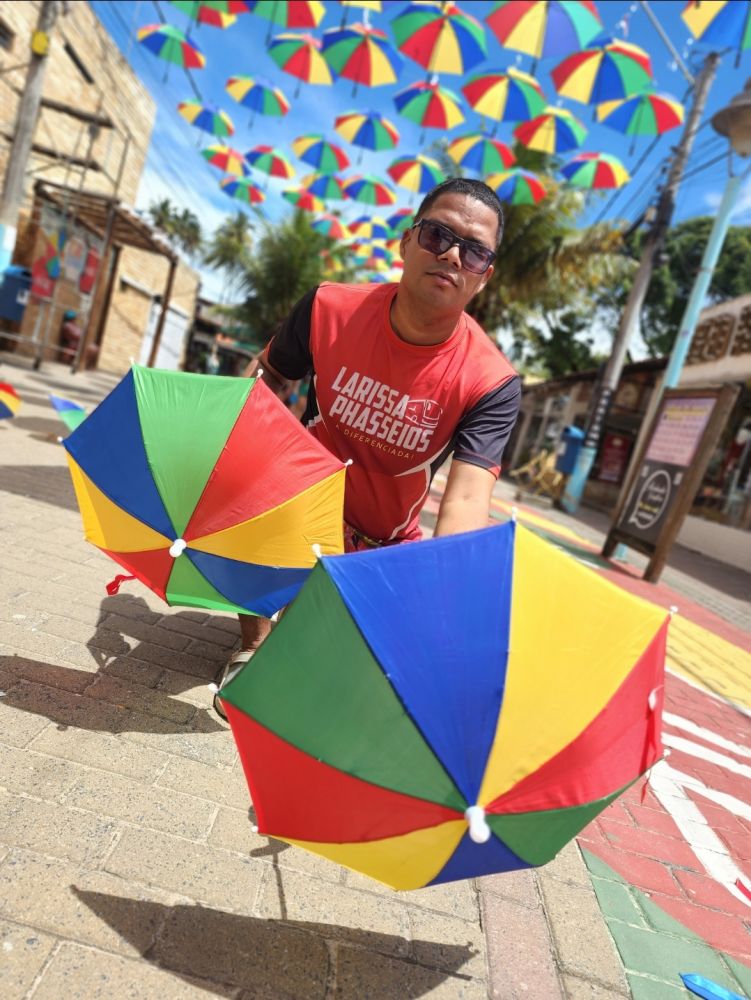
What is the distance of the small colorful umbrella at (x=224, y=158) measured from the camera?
18516mm

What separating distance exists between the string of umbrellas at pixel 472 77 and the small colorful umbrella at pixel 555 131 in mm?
18

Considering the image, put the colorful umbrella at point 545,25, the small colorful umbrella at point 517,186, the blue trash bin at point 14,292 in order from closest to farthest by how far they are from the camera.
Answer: the colorful umbrella at point 545,25
the small colorful umbrella at point 517,186
the blue trash bin at point 14,292

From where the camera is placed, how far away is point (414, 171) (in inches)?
663

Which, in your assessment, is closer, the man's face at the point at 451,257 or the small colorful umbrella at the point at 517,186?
the man's face at the point at 451,257

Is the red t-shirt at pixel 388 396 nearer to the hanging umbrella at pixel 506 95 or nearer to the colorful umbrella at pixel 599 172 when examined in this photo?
the hanging umbrella at pixel 506 95

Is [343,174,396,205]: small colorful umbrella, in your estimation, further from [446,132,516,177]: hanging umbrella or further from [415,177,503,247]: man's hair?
[415,177,503,247]: man's hair

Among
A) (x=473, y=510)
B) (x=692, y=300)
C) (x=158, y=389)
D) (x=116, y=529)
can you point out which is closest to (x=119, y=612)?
(x=116, y=529)

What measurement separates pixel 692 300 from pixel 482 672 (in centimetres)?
1069

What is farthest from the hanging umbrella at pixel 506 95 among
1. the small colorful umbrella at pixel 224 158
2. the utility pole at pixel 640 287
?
the small colorful umbrella at pixel 224 158

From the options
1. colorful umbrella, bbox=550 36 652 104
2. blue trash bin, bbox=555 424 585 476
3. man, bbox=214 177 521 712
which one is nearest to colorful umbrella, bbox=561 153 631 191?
colorful umbrella, bbox=550 36 652 104

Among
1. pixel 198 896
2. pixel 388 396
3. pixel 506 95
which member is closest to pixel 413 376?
pixel 388 396

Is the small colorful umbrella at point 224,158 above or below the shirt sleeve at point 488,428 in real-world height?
above

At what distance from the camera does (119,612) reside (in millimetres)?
3680

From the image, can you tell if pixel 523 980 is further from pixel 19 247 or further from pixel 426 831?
pixel 19 247
